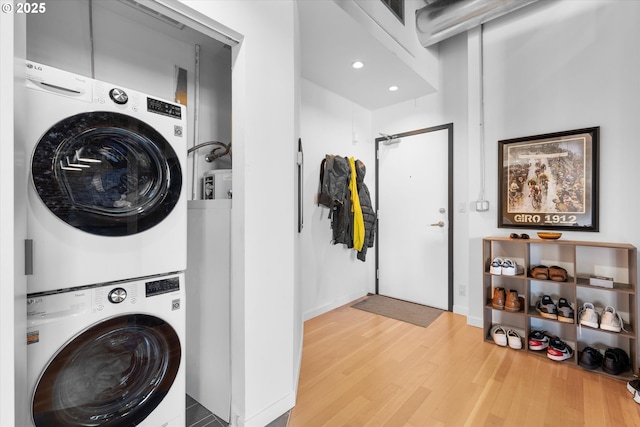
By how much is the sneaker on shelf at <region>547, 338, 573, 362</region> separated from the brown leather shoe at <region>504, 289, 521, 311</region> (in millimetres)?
313

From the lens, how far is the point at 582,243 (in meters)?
2.04

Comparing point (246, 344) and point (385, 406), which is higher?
point (246, 344)

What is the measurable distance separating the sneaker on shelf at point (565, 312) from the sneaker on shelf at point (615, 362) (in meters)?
0.26

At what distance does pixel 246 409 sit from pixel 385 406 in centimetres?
77

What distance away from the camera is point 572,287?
220cm

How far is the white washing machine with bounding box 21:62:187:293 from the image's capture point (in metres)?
0.92

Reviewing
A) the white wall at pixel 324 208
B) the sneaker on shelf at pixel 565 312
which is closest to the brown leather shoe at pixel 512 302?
the sneaker on shelf at pixel 565 312

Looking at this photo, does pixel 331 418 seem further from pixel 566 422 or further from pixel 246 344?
pixel 566 422

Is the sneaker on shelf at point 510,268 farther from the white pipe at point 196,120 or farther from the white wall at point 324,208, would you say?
the white pipe at point 196,120

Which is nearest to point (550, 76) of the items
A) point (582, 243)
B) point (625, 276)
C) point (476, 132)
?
point (476, 132)

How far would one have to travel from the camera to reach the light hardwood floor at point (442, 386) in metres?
1.50

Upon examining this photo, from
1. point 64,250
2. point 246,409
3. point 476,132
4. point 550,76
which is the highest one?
point 550,76

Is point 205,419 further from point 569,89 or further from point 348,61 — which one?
point 569,89

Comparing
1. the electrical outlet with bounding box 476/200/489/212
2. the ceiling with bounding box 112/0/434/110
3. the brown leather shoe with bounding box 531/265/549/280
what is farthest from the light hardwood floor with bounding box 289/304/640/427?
the ceiling with bounding box 112/0/434/110
